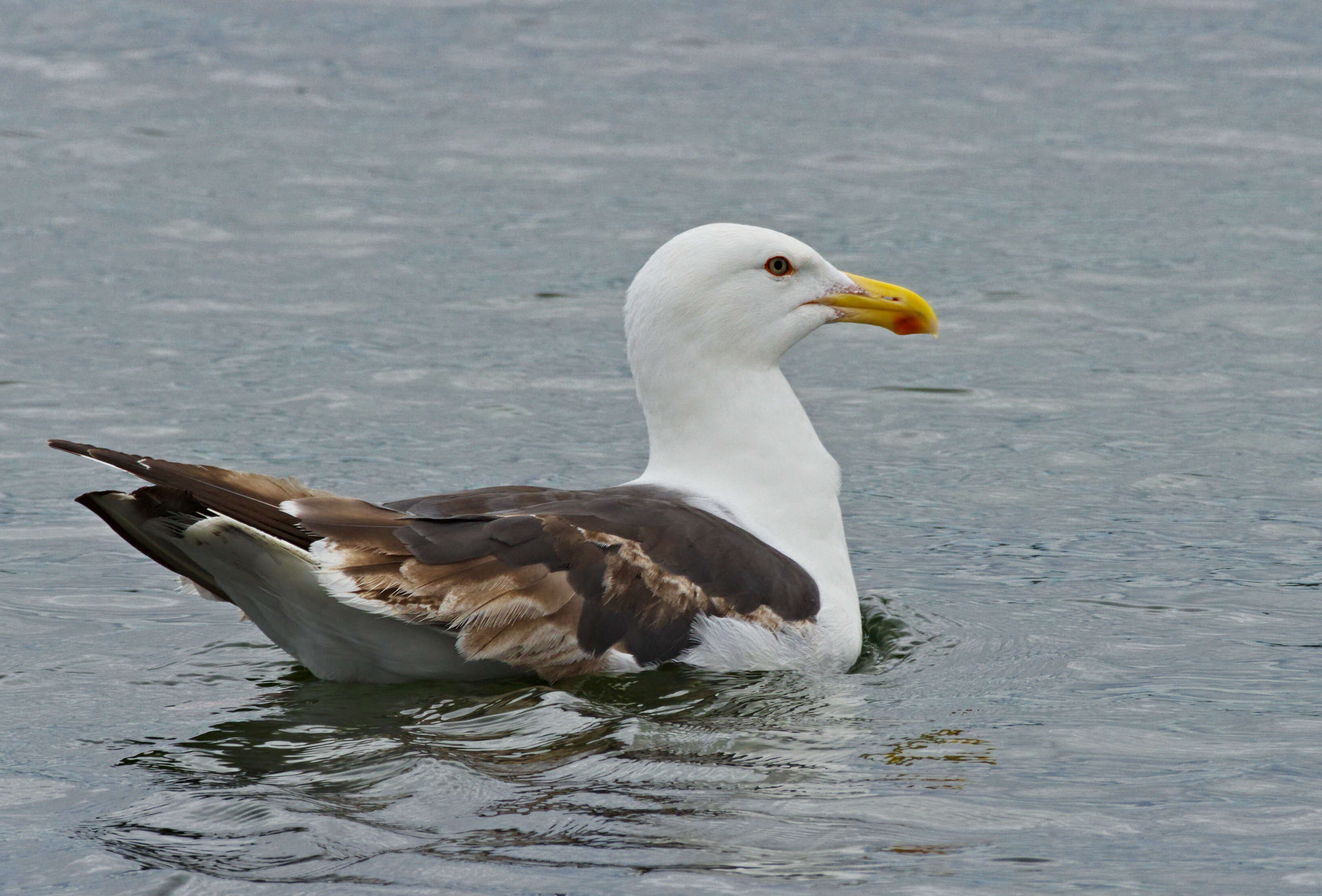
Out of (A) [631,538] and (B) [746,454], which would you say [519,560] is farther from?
(B) [746,454]

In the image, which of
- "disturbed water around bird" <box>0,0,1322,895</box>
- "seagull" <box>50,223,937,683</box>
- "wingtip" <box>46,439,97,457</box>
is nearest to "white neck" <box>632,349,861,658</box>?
"seagull" <box>50,223,937,683</box>

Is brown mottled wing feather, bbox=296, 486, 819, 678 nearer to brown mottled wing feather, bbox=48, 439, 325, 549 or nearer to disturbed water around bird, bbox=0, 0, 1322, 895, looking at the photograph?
brown mottled wing feather, bbox=48, 439, 325, 549

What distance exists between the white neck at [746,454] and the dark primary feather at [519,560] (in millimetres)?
377

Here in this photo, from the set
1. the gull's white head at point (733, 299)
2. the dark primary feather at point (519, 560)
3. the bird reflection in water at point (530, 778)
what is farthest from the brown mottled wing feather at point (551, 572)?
the gull's white head at point (733, 299)

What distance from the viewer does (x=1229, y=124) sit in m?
17.9

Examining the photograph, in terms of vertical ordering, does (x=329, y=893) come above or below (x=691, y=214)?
below

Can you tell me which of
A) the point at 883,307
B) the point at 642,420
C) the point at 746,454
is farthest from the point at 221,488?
the point at 642,420

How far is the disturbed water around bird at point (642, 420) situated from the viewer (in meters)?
5.90

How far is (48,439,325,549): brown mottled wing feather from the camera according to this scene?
6.49m

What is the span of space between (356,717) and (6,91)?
45.5ft

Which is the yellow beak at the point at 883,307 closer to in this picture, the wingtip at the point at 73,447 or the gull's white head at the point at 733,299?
the gull's white head at the point at 733,299

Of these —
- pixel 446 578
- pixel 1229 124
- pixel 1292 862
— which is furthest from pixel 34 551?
pixel 1229 124

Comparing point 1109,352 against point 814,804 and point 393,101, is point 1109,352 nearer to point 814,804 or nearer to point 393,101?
point 814,804

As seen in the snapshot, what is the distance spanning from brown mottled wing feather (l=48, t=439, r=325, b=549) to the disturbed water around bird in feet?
2.40
